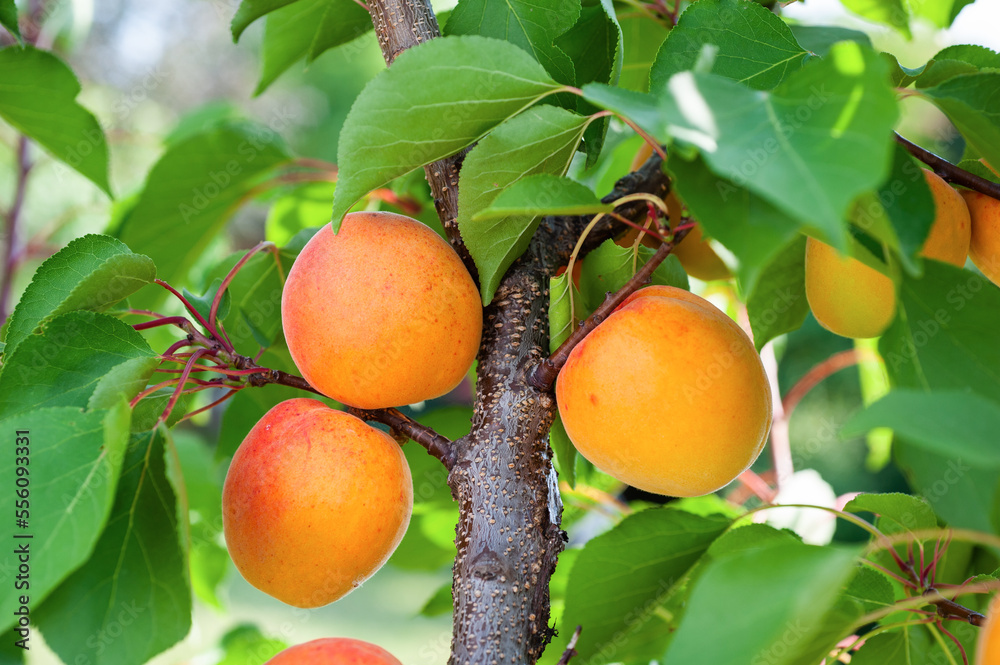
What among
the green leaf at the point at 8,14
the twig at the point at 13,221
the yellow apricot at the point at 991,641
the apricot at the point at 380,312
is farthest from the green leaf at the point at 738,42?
the twig at the point at 13,221

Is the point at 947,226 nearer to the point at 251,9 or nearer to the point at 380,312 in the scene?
the point at 380,312

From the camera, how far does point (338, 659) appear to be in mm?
398

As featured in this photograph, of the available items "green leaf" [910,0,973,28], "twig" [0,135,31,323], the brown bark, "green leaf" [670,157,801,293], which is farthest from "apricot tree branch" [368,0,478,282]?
"twig" [0,135,31,323]

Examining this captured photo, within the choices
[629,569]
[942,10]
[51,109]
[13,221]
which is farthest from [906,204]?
[13,221]

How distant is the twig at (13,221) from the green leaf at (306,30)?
0.44 metres

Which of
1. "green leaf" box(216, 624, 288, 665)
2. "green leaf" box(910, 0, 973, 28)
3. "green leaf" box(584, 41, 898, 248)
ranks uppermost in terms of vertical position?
"green leaf" box(584, 41, 898, 248)

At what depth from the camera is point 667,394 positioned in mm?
415

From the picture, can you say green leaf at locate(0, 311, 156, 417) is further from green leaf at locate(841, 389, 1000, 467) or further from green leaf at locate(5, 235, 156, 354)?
green leaf at locate(841, 389, 1000, 467)

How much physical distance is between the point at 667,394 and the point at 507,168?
0.15 metres

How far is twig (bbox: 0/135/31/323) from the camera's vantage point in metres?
0.93

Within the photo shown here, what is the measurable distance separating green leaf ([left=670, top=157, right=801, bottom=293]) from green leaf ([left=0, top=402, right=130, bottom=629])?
28 centimetres

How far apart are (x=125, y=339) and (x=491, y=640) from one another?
0.89 ft

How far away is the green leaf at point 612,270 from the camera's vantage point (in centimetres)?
50

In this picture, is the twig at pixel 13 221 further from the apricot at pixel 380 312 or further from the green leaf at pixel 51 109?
the apricot at pixel 380 312
